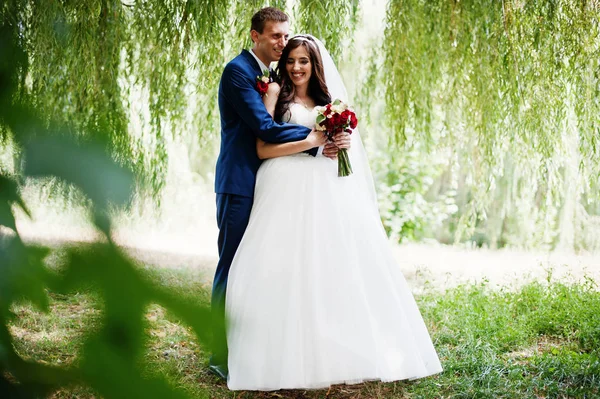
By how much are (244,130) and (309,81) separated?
438 mm

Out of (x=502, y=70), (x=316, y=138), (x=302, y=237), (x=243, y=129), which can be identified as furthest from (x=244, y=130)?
(x=502, y=70)

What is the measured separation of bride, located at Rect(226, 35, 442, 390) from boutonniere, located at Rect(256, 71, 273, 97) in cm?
5

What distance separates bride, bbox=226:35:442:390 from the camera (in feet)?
8.98

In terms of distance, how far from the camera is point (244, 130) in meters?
3.00

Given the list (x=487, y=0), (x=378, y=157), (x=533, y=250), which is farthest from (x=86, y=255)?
(x=378, y=157)

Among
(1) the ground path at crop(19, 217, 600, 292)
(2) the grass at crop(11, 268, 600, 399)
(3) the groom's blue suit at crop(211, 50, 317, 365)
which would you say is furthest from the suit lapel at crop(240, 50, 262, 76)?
(1) the ground path at crop(19, 217, 600, 292)

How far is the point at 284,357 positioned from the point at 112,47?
2.02 m

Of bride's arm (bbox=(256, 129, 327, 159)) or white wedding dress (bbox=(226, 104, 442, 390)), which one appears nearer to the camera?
white wedding dress (bbox=(226, 104, 442, 390))

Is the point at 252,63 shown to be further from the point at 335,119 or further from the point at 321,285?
the point at 321,285

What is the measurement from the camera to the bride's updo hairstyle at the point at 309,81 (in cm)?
304

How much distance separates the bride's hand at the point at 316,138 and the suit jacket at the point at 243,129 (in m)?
0.04

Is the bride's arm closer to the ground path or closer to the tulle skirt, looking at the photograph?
the tulle skirt

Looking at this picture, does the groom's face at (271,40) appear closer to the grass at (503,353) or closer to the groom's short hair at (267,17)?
the groom's short hair at (267,17)

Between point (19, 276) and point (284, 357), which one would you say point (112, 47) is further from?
point (19, 276)
